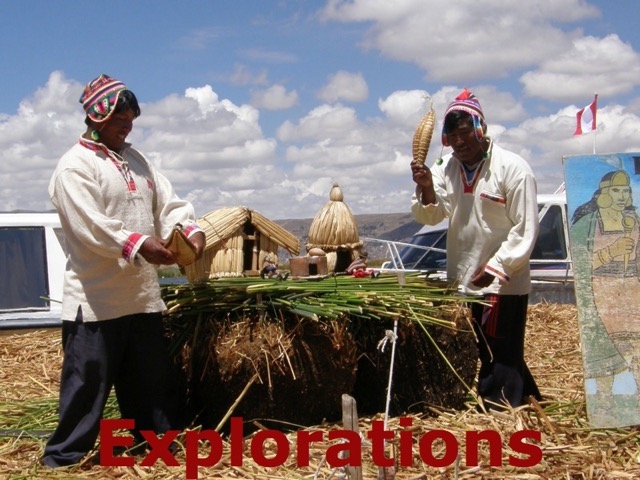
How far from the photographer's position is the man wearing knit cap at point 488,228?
4488 mm

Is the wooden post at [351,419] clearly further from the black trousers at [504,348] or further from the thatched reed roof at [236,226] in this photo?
the thatched reed roof at [236,226]

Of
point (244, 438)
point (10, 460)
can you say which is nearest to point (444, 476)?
point (244, 438)

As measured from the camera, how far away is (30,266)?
9469 mm

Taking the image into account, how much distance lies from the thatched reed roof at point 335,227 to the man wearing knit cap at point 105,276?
2735 millimetres

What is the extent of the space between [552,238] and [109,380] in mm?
9648

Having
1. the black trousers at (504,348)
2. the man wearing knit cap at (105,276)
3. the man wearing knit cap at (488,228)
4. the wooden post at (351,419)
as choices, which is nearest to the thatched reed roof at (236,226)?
the man wearing knit cap at (488,228)

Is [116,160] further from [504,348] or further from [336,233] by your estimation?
[336,233]

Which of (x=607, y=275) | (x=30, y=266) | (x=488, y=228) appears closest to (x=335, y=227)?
(x=488, y=228)

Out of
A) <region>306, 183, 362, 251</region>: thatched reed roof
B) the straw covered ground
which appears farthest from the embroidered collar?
<region>306, 183, 362, 251</region>: thatched reed roof

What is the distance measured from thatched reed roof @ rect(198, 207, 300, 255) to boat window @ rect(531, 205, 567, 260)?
605 centimetres

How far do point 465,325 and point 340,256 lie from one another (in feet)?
8.04

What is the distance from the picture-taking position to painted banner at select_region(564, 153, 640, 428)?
4266 millimetres

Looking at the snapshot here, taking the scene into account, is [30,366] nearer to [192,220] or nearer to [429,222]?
[192,220]

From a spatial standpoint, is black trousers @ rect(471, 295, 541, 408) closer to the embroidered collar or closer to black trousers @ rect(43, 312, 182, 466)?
black trousers @ rect(43, 312, 182, 466)
